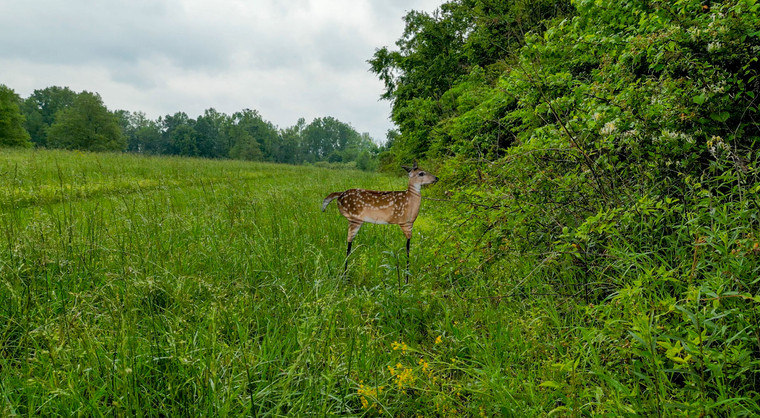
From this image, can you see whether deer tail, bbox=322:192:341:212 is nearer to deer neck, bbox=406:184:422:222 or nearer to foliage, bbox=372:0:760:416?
deer neck, bbox=406:184:422:222

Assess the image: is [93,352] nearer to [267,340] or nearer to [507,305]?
[267,340]

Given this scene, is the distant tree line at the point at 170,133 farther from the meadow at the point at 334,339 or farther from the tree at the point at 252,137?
the meadow at the point at 334,339

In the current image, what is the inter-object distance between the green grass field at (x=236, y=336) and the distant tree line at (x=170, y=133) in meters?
A: 47.6

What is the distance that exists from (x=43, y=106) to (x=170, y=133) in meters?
29.5

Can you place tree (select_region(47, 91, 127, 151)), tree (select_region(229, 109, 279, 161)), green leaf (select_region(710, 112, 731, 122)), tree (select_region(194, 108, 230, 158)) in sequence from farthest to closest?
tree (select_region(194, 108, 230, 158)) → tree (select_region(229, 109, 279, 161)) → tree (select_region(47, 91, 127, 151)) → green leaf (select_region(710, 112, 731, 122))

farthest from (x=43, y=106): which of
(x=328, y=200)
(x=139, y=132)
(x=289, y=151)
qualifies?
(x=328, y=200)

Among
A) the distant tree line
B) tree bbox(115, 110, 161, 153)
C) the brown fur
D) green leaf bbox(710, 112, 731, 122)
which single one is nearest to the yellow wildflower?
the brown fur

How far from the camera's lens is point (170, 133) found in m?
106

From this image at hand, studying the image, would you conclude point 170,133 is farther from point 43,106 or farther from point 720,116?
point 720,116

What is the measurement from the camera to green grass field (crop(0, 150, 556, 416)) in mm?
1688

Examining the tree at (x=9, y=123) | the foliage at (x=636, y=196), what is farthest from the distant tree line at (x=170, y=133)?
the foliage at (x=636, y=196)

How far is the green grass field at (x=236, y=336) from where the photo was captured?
1688mm

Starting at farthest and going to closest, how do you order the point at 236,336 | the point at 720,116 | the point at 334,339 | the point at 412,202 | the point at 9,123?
the point at 9,123 → the point at 412,202 → the point at 720,116 → the point at 236,336 → the point at 334,339

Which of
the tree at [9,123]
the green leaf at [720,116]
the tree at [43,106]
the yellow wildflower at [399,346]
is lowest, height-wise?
the yellow wildflower at [399,346]
